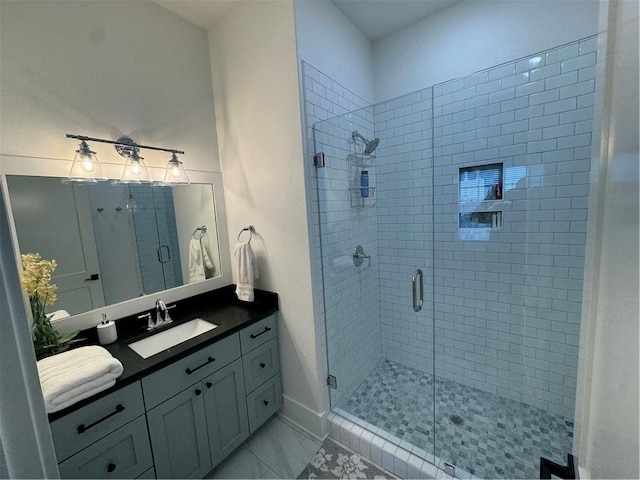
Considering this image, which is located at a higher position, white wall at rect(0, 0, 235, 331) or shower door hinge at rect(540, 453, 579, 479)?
white wall at rect(0, 0, 235, 331)

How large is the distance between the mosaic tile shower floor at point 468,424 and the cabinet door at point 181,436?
1004mm

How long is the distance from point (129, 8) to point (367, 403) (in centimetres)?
315

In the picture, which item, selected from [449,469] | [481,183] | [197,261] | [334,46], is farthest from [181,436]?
[334,46]

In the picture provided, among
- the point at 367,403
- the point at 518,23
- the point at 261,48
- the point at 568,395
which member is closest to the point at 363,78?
the point at 261,48

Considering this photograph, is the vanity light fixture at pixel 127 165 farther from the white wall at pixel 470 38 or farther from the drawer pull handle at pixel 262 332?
the white wall at pixel 470 38

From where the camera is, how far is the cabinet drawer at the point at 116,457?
1.09m

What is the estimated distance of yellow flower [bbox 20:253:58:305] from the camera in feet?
4.19

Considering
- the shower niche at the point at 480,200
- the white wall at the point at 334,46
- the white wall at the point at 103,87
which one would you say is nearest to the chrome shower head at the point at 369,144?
the white wall at the point at 334,46

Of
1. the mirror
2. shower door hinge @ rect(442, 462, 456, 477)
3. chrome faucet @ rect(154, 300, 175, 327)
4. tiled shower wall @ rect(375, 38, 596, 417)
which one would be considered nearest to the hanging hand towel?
the mirror

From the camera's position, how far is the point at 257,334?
6.00ft

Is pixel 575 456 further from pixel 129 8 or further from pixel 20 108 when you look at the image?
pixel 129 8

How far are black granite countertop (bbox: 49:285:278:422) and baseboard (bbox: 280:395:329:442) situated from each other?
0.73 m

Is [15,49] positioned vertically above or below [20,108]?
above

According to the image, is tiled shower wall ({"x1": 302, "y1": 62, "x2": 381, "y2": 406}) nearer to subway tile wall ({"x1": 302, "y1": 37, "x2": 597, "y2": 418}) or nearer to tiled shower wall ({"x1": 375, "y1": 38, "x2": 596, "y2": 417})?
subway tile wall ({"x1": 302, "y1": 37, "x2": 597, "y2": 418})
